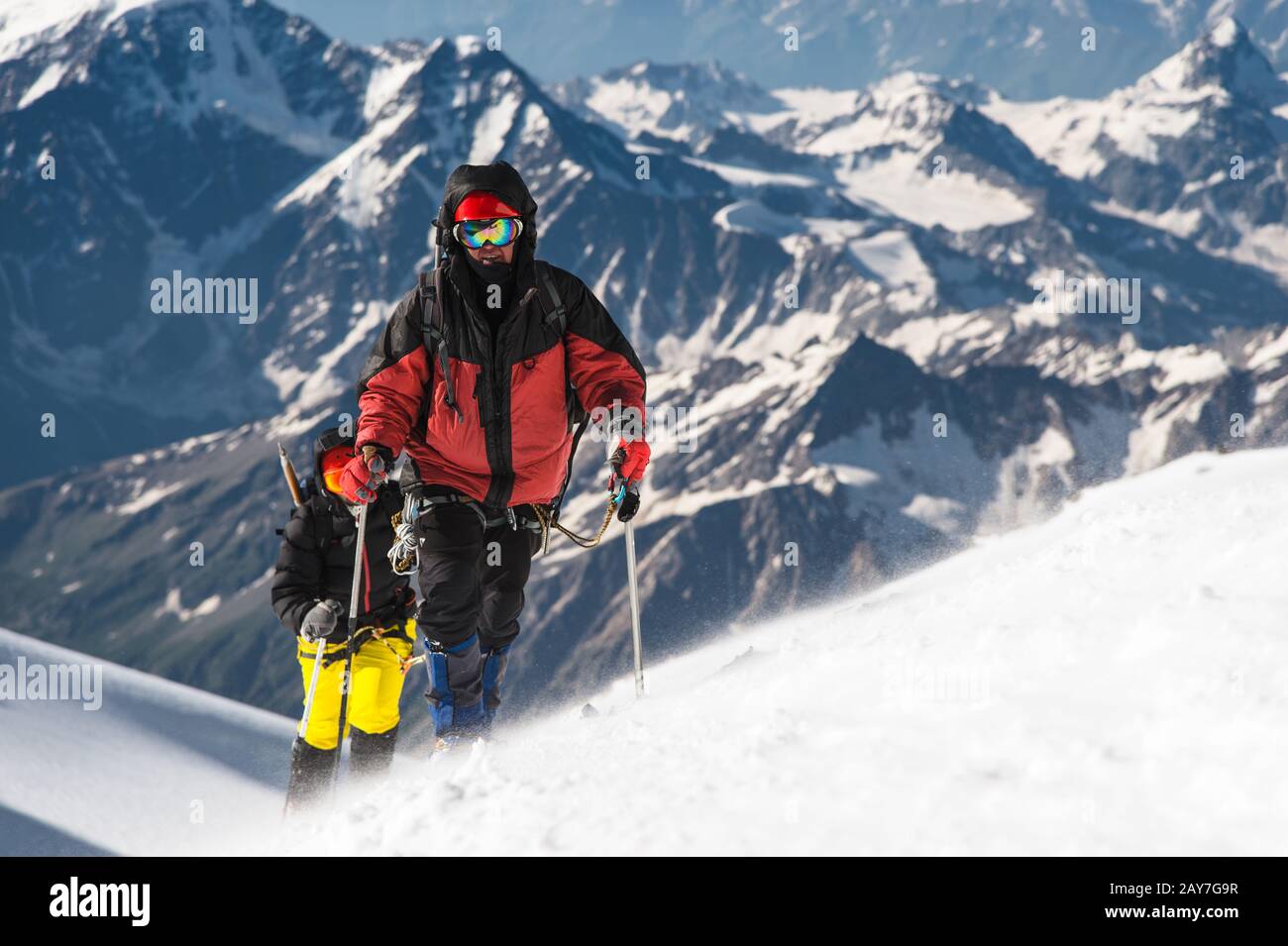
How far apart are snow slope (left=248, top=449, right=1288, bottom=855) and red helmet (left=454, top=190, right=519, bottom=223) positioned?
3652 mm

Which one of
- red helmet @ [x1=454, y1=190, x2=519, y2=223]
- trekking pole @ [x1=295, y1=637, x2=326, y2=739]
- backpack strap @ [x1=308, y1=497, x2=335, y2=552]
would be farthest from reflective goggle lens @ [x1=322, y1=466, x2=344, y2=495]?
red helmet @ [x1=454, y1=190, x2=519, y2=223]

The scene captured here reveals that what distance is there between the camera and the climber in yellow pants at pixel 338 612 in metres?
9.03

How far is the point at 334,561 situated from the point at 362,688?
1113 millimetres

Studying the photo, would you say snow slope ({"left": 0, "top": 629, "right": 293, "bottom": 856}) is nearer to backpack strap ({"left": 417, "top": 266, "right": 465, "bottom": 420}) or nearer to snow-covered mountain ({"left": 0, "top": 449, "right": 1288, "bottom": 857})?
snow-covered mountain ({"left": 0, "top": 449, "right": 1288, "bottom": 857})

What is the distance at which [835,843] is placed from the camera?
14.9 feet

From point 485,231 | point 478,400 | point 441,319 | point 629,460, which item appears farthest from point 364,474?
point 629,460

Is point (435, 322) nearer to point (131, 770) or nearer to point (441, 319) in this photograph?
point (441, 319)

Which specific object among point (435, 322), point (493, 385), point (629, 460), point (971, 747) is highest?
point (435, 322)

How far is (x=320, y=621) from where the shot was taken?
28.2 ft

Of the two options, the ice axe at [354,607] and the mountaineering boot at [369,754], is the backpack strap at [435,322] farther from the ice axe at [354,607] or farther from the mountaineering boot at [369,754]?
the mountaineering boot at [369,754]

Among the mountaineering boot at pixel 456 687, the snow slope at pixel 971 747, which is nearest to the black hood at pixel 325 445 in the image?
the mountaineering boot at pixel 456 687

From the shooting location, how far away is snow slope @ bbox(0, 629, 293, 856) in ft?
37.0
